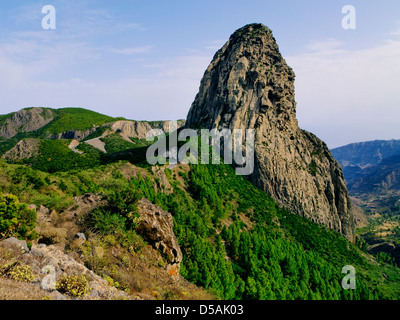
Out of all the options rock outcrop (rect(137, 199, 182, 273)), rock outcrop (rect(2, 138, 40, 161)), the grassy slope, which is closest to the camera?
rock outcrop (rect(137, 199, 182, 273))

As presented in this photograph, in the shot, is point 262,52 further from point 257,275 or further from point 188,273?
point 188,273

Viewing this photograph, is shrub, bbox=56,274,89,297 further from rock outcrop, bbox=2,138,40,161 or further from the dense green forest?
rock outcrop, bbox=2,138,40,161

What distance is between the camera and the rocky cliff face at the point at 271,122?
9462 cm

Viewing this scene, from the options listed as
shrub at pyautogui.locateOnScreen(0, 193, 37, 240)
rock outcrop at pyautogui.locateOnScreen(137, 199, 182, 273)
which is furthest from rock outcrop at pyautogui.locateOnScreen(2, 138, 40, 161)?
rock outcrop at pyautogui.locateOnScreen(137, 199, 182, 273)

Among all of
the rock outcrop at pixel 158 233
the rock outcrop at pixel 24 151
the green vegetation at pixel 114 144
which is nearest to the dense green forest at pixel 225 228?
the rock outcrop at pixel 158 233

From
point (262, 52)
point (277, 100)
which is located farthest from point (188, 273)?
point (262, 52)

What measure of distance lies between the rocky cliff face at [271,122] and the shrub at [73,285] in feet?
272

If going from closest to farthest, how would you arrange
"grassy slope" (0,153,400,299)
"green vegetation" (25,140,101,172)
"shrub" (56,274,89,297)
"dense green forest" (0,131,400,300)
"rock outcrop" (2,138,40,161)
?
1. "shrub" (56,274,89,297)
2. "dense green forest" (0,131,400,300)
3. "grassy slope" (0,153,400,299)
4. "green vegetation" (25,140,101,172)
5. "rock outcrop" (2,138,40,161)

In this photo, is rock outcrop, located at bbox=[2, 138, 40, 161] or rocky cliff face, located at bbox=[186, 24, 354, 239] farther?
rock outcrop, located at bbox=[2, 138, 40, 161]

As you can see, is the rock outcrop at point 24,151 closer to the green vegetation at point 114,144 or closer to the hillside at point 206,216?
the hillside at point 206,216

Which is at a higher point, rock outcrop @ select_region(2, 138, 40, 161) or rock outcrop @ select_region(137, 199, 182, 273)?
rock outcrop @ select_region(2, 138, 40, 161)

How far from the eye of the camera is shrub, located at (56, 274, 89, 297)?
11.8 m

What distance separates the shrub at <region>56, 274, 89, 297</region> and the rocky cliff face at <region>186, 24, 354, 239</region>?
272 ft

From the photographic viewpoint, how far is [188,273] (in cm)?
2805
